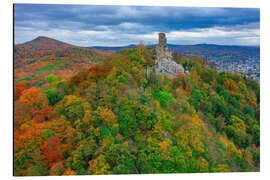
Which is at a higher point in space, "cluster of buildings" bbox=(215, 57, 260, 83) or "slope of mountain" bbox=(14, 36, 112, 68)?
"slope of mountain" bbox=(14, 36, 112, 68)

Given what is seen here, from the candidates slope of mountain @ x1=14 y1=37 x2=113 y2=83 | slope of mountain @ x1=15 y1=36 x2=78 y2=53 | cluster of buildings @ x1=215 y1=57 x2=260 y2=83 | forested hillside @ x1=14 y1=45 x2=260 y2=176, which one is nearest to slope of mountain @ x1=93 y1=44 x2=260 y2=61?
cluster of buildings @ x1=215 y1=57 x2=260 y2=83

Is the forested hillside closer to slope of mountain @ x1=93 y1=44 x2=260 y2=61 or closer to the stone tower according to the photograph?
the stone tower

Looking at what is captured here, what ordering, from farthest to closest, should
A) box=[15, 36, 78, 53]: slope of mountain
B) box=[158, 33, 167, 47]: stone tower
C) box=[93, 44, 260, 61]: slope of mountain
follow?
box=[93, 44, 260, 61]: slope of mountain → box=[158, 33, 167, 47]: stone tower → box=[15, 36, 78, 53]: slope of mountain

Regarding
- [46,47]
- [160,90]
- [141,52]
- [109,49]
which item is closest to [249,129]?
[160,90]

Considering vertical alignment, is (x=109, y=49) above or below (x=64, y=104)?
above

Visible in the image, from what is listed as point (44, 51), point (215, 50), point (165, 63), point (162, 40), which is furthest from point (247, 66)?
point (44, 51)

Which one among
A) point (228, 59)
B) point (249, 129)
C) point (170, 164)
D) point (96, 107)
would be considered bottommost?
point (170, 164)

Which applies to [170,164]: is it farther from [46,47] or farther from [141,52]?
[46,47]

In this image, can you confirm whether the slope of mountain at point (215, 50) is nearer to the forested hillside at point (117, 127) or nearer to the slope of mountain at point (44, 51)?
the slope of mountain at point (44, 51)

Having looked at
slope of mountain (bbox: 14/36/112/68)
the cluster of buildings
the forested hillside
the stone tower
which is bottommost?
the forested hillside
